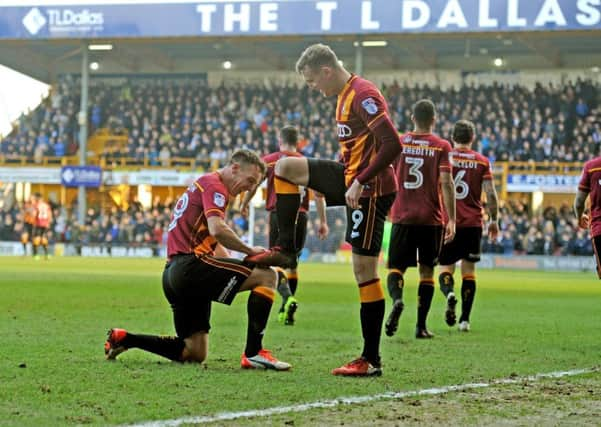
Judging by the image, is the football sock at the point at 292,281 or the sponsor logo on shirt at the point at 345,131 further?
the football sock at the point at 292,281

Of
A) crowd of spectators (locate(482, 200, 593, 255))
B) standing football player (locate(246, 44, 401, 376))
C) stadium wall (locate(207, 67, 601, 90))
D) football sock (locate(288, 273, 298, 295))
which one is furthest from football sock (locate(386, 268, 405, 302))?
stadium wall (locate(207, 67, 601, 90))

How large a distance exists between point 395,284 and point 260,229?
27.0 metres

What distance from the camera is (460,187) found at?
35.4 feet

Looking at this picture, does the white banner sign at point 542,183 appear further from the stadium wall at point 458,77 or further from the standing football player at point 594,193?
the standing football player at point 594,193

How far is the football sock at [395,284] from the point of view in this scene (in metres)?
9.19

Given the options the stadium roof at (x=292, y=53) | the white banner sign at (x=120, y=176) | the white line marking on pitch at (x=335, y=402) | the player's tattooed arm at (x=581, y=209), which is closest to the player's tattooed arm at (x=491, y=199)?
the player's tattooed arm at (x=581, y=209)

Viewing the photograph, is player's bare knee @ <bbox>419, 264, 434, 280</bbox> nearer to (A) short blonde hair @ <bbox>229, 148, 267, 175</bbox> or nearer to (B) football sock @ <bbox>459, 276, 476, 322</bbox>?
(B) football sock @ <bbox>459, 276, 476, 322</bbox>

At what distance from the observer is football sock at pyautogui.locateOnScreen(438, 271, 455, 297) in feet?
34.7

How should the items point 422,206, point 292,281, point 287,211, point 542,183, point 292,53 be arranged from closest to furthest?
point 287,211
point 422,206
point 292,281
point 542,183
point 292,53

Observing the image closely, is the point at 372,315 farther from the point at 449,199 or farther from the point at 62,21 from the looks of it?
the point at 62,21

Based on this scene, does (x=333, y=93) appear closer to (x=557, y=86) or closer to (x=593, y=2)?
(x=593, y=2)

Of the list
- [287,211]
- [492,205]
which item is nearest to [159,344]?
[287,211]

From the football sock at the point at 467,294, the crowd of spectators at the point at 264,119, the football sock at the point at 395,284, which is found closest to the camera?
the football sock at the point at 395,284

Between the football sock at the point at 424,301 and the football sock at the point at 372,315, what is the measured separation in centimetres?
276
